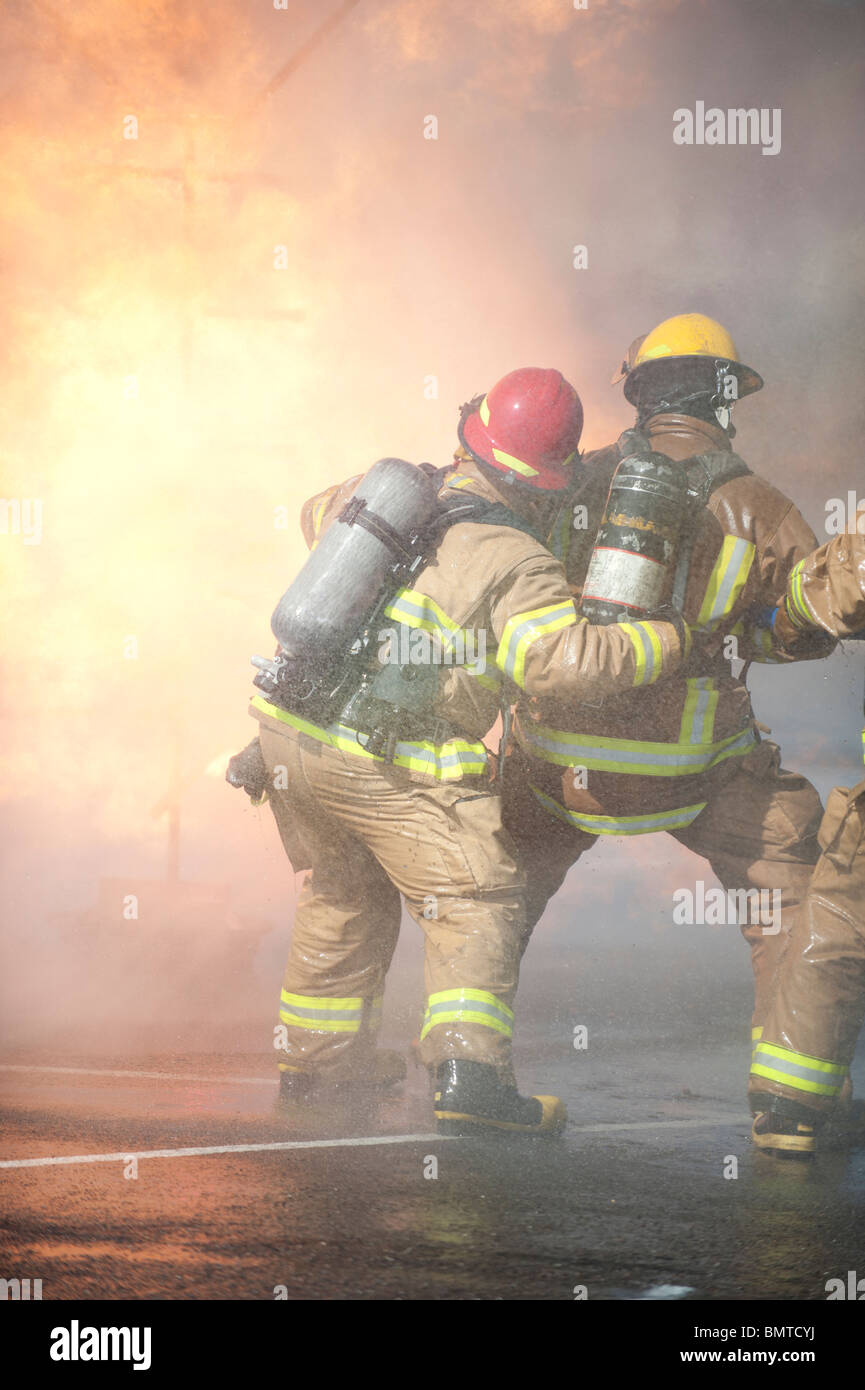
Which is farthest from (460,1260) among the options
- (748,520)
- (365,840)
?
(748,520)

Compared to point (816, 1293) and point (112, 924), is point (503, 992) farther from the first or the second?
point (112, 924)

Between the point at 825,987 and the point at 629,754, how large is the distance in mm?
821

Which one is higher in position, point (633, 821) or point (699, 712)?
point (699, 712)

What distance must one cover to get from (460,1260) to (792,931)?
1.63 m

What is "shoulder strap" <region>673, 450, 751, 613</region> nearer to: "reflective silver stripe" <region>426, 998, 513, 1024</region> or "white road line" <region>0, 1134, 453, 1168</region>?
"reflective silver stripe" <region>426, 998, 513, 1024</region>

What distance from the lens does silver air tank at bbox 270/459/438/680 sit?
302 cm

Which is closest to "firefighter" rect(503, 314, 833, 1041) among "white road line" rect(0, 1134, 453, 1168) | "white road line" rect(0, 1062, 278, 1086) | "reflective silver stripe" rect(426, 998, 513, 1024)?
"reflective silver stripe" rect(426, 998, 513, 1024)

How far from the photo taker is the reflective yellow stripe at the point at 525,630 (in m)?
3.01

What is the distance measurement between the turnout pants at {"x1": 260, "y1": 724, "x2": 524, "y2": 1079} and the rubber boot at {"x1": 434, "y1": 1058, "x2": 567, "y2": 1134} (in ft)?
0.11

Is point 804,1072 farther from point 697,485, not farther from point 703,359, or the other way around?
point 703,359

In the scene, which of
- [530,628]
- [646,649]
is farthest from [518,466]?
[646,649]

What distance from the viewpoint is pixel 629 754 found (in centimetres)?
340

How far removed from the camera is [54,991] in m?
6.88

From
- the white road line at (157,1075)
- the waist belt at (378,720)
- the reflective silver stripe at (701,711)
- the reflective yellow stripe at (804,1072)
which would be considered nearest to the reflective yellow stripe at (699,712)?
the reflective silver stripe at (701,711)
